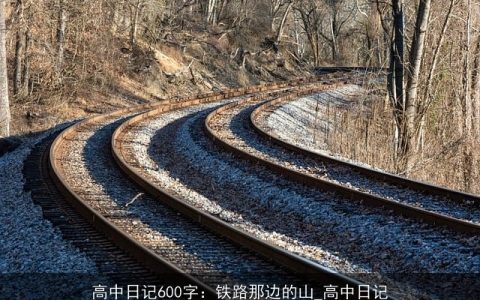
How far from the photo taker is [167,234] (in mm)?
8805

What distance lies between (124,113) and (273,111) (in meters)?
6.07

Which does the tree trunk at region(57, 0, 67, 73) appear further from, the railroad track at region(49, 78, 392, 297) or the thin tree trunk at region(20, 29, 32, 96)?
the railroad track at region(49, 78, 392, 297)

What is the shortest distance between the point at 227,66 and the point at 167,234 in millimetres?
35294

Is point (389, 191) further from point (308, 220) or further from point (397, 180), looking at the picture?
point (308, 220)

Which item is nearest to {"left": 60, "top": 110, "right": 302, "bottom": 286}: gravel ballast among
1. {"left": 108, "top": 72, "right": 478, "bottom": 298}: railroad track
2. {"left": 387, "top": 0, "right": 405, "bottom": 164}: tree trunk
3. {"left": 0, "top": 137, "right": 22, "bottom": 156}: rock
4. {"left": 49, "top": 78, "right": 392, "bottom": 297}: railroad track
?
{"left": 49, "top": 78, "right": 392, "bottom": 297}: railroad track

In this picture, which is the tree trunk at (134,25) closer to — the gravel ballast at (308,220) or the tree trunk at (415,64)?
the tree trunk at (415,64)

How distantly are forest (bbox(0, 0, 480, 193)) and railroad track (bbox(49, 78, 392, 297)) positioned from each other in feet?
25.5

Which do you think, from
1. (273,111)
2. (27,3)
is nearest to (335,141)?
(273,111)

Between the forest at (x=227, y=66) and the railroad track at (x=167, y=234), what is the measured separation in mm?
7758

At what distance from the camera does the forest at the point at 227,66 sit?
62.8 ft

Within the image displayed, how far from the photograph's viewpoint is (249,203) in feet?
37.0

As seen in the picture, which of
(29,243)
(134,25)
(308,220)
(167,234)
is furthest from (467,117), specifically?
(134,25)

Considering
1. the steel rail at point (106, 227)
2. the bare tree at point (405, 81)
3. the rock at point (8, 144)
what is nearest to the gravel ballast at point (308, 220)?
the steel rail at point (106, 227)

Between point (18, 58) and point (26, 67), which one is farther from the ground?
point (18, 58)
